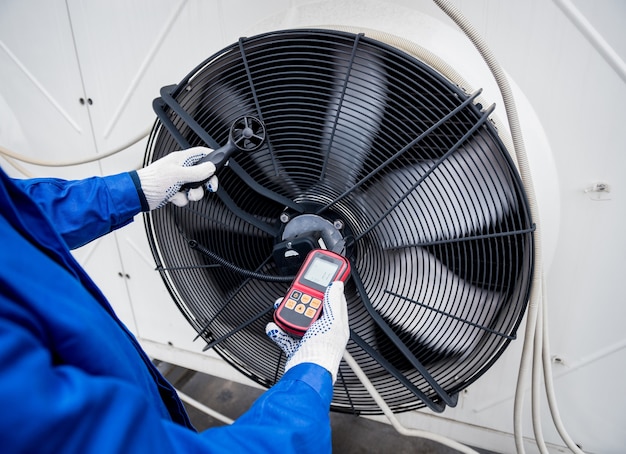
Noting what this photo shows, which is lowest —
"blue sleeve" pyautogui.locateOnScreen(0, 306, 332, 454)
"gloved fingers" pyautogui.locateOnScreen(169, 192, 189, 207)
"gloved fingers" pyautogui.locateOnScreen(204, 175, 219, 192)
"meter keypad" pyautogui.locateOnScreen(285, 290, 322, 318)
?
"blue sleeve" pyautogui.locateOnScreen(0, 306, 332, 454)

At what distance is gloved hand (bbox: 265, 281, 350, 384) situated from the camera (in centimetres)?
86

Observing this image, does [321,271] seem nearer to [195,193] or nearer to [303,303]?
[303,303]

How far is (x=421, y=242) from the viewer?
979 mm

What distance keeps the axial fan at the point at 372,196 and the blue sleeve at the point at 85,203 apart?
0.48 ft

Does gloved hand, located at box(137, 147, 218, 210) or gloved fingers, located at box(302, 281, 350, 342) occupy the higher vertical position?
gloved hand, located at box(137, 147, 218, 210)

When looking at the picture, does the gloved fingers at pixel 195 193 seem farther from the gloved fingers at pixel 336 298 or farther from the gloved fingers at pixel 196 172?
the gloved fingers at pixel 336 298

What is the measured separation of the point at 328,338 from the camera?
2.90ft

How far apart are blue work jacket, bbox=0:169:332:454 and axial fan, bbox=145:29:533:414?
372mm

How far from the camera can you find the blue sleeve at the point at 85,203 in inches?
42.8

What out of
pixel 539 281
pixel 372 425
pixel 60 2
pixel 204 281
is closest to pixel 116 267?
pixel 204 281

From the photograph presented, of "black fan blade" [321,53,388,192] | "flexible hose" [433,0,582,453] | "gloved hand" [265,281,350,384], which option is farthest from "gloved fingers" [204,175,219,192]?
"flexible hose" [433,0,582,453]

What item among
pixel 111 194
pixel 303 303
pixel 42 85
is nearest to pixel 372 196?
pixel 303 303

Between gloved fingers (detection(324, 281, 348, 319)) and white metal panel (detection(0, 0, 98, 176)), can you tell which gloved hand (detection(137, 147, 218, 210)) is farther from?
white metal panel (detection(0, 0, 98, 176))

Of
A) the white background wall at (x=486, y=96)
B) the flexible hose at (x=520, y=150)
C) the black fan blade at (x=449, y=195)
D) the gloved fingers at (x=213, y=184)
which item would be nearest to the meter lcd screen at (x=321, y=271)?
the black fan blade at (x=449, y=195)
